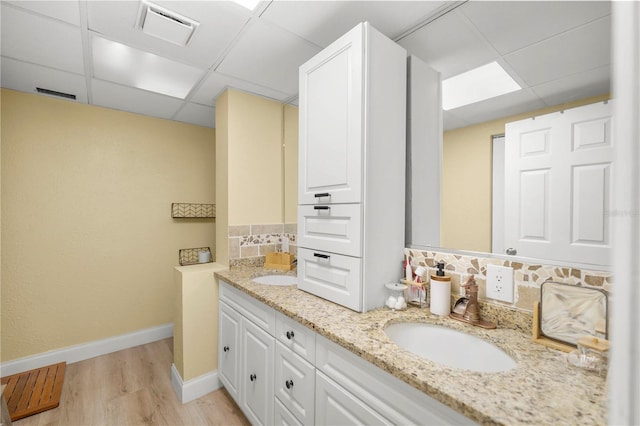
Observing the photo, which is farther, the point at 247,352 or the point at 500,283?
the point at 247,352

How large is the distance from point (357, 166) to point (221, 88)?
159 cm

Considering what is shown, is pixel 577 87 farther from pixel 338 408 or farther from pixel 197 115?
pixel 197 115

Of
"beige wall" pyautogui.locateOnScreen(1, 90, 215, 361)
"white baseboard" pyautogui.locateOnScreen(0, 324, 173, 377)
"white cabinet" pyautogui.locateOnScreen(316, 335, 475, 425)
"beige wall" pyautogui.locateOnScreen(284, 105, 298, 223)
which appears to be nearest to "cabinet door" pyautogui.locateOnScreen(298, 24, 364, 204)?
"white cabinet" pyautogui.locateOnScreen(316, 335, 475, 425)

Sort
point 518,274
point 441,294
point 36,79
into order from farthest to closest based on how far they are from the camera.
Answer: point 36,79, point 441,294, point 518,274

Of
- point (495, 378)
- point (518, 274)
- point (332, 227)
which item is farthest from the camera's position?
point (332, 227)

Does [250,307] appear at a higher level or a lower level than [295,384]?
higher

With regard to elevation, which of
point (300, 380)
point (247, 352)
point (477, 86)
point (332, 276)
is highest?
point (477, 86)

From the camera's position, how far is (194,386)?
2.04 meters

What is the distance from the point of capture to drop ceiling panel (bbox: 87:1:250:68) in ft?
4.57

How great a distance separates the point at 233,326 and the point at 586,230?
1.89 meters

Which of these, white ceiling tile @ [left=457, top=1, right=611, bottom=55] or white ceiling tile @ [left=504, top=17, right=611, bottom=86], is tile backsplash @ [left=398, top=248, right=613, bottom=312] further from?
white ceiling tile @ [left=457, top=1, right=611, bottom=55]

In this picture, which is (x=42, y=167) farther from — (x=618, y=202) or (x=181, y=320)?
(x=618, y=202)

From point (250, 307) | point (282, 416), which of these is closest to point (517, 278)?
point (282, 416)

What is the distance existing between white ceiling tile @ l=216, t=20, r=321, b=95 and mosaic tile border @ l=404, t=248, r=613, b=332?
142 cm
